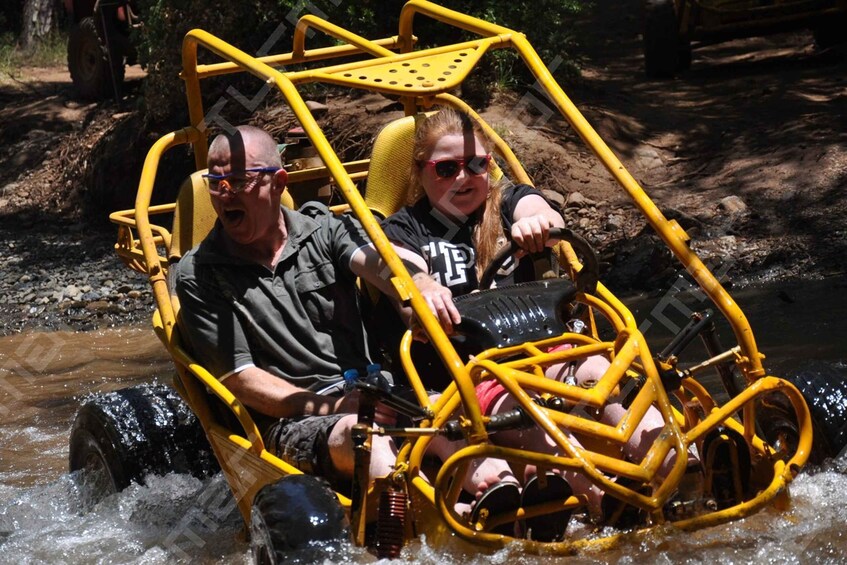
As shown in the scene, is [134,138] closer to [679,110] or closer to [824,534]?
[679,110]

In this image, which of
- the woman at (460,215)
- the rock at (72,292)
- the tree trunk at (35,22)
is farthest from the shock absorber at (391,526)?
the tree trunk at (35,22)

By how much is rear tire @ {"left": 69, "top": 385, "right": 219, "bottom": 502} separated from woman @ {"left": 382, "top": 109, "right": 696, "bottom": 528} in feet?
3.84

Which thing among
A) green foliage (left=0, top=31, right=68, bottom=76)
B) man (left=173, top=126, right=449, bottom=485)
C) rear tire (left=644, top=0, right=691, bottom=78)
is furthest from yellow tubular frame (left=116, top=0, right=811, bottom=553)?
green foliage (left=0, top=31, right=68, bottom=76)

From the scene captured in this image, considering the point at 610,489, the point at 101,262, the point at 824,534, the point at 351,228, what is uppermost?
the point at 351,228

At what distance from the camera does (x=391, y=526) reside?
3.17 meters

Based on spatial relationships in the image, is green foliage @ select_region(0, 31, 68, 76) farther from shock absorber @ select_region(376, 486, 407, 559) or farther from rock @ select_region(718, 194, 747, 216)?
shock absorber @ select_region(376, 486, 407, 559)

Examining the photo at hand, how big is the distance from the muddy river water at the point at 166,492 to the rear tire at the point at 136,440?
64mm

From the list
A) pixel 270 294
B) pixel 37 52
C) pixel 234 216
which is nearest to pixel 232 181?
pixel 234 216

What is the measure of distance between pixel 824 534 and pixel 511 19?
6889 millimetres

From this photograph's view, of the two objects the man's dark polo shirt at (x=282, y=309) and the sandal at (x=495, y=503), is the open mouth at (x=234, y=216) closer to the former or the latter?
the man's dark polo shirt at (x=282, y=309)

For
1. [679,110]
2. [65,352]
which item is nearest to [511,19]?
[679,110]

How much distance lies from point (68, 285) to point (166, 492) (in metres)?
4.85

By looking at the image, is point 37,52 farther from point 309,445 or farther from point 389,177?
point 309,445

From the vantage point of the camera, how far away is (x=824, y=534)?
335 centimetres
